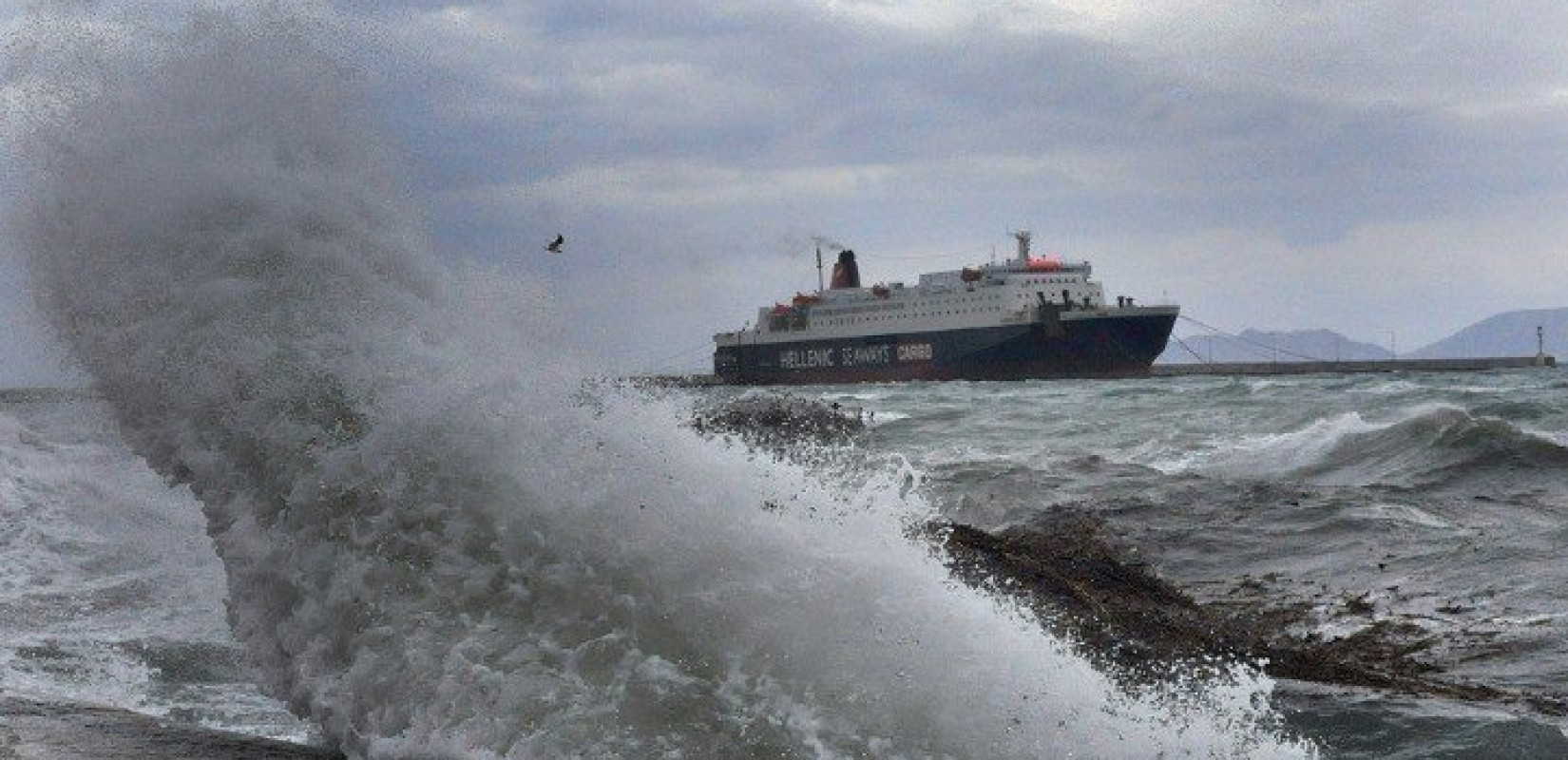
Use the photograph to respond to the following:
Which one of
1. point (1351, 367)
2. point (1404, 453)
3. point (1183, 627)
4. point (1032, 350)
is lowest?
point (1183, 627)

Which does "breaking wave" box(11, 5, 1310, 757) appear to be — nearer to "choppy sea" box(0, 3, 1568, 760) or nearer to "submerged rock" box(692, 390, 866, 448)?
"choppy sea" box(0, 3, 1568, 760)

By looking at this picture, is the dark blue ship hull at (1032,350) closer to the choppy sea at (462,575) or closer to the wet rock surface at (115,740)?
the choppy sea at (462,575)

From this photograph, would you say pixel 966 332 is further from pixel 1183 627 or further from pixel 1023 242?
pixel 1183 627

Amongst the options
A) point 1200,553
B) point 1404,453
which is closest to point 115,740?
point 1200,553

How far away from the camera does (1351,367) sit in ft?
253

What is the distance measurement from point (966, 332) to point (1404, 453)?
58103 millimetres

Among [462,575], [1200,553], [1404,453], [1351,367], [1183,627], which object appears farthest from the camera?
[1351,367]

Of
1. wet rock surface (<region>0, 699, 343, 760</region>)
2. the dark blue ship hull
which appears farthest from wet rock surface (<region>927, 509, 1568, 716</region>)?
the dark blue ship hull

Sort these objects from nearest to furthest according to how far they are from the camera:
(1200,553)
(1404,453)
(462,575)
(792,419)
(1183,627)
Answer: (462,575) → (1183,627) → (1200,553) → (1404,453) → (792,419)

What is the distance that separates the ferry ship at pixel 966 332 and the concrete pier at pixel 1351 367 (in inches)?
A: 186

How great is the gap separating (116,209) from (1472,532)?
11650mm

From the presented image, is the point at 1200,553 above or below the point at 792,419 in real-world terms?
below

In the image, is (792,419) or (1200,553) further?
(792,419)

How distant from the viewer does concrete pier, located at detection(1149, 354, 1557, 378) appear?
3019 inches
